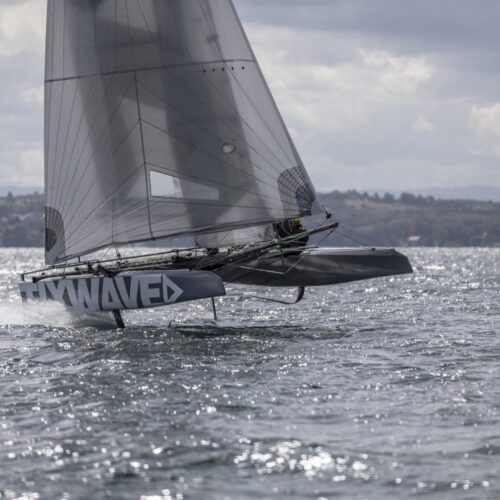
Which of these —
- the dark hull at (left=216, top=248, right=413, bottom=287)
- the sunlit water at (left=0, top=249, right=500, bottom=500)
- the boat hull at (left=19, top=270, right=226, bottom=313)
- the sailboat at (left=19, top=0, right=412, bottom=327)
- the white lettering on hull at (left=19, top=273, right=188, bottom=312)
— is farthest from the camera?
the dark hull at (left=216, top=248, right=413, bottom=287)

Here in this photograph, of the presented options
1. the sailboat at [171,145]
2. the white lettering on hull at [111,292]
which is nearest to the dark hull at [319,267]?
the sailboat at [171,145]

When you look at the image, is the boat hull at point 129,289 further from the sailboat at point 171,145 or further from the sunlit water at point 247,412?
the sunlit water at point 247,412

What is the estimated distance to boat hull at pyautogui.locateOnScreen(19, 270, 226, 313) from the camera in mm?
23297

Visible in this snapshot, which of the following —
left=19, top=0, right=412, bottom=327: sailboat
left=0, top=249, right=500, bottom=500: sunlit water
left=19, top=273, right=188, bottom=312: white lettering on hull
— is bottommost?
left=0, top=249, right=500, bottom=500: sunlit water

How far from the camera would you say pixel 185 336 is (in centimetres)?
2505

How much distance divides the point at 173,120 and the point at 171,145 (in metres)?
0.54

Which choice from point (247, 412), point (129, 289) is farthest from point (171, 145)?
point (247, 412)

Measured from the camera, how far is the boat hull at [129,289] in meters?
23.3

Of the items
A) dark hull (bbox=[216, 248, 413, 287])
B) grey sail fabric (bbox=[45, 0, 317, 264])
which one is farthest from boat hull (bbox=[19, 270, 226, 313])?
dark hull (bbox=[216, 248, 413, 287])

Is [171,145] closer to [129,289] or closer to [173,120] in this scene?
[173,120]

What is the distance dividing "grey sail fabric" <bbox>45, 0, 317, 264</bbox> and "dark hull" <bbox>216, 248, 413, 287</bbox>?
4.15 ft

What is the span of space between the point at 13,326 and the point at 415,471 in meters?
17.7

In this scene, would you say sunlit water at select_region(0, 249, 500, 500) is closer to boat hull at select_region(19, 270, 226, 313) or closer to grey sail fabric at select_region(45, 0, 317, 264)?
boat hull at select_region(19, 270, 226, 313)

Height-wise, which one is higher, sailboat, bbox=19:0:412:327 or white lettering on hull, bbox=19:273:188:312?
sailboat, bbox=19:0:412:327
